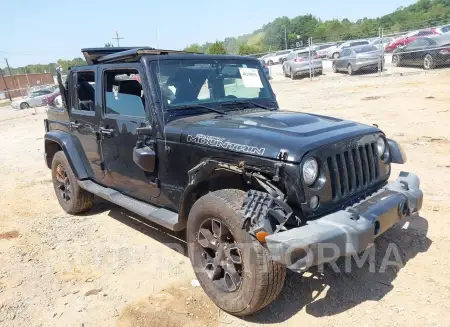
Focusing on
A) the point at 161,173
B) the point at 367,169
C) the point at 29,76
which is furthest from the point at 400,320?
the point at 29,76

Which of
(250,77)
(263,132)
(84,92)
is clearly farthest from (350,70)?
(263,132)

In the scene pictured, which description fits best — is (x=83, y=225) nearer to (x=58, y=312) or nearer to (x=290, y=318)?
(x=58, y=312)

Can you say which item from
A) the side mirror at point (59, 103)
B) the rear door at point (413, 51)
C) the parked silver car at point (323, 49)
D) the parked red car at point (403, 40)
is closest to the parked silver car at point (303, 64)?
the rear door at point (413, 51)

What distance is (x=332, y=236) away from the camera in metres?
2.55

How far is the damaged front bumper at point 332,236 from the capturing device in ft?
8.17

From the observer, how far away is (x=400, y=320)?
112 inches

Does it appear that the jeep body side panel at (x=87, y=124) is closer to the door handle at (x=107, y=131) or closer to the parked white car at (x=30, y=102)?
A: the door handle at (x=107, y=131)

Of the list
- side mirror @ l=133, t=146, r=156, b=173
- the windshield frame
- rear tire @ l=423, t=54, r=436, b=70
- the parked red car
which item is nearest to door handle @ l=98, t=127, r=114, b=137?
side mirror @ l=133, t=146, r=156, b=173

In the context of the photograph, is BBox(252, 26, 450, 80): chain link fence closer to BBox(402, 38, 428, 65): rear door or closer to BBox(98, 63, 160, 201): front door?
BBox(402, 38, 428, 65): rear door

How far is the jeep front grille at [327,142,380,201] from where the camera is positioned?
293 cm

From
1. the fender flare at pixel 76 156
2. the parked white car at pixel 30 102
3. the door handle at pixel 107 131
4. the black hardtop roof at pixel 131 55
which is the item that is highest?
the black hardtop roof at pixel 131 55

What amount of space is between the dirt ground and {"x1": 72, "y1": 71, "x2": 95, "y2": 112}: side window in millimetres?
1463

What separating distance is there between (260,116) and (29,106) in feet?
94.4

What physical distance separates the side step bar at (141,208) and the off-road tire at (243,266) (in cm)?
40
